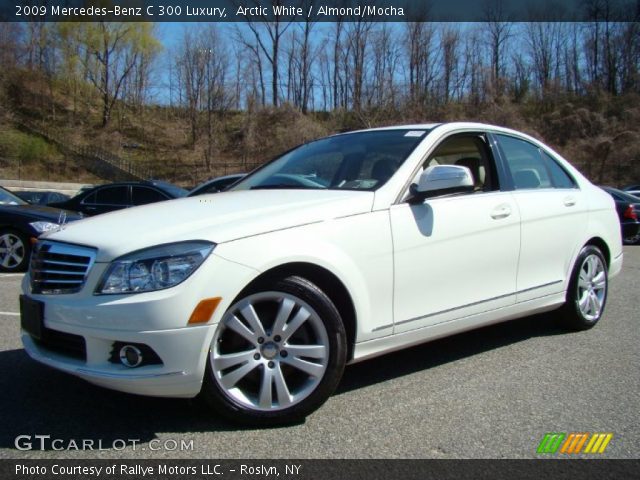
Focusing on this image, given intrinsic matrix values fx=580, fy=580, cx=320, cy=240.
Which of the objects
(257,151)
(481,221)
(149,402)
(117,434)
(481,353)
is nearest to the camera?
(117,434)

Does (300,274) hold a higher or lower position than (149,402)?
A: higher

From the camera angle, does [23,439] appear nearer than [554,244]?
Yes

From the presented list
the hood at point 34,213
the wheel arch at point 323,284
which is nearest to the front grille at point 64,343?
the wheel arch at point 323,284

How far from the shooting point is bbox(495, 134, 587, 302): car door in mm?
4133

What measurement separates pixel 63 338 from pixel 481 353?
2.84m

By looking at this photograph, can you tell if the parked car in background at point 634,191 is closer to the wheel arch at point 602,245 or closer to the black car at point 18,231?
the wheel arch at point 602,245

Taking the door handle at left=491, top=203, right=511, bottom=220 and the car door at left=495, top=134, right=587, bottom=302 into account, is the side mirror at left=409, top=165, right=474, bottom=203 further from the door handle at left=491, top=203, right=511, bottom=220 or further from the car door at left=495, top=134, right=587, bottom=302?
the car door at left=495, top=134, right=587, bottom=302

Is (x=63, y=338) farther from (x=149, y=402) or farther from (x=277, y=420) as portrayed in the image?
(x=277, y=420)

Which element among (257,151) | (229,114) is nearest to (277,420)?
(257,151)

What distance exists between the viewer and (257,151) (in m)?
50.6

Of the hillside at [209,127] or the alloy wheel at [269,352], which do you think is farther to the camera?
the hillside at [209,127]

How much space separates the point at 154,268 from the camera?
2.66 meters

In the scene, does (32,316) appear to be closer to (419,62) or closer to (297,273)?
(297,273)

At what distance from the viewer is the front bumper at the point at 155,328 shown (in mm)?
2598
